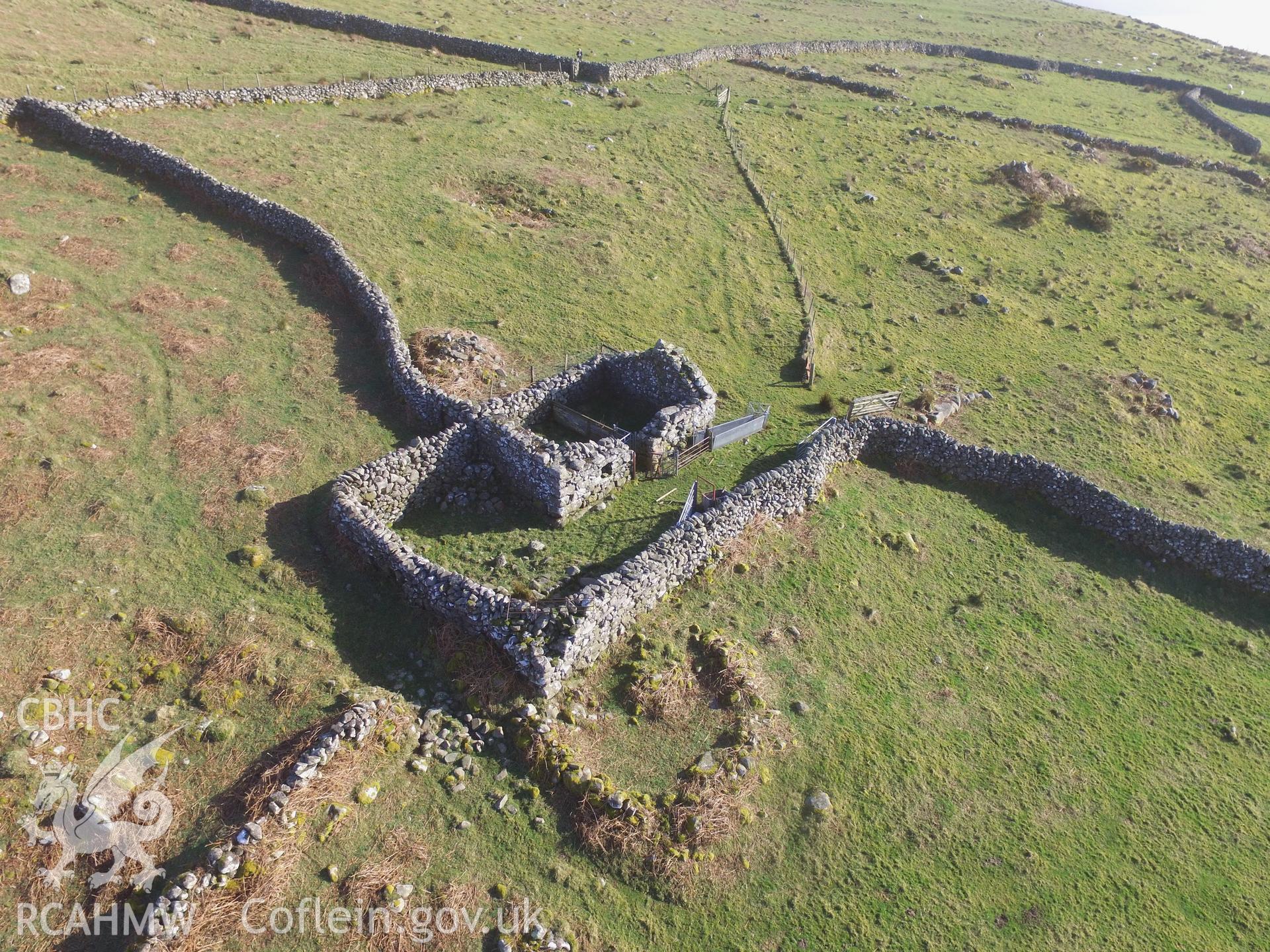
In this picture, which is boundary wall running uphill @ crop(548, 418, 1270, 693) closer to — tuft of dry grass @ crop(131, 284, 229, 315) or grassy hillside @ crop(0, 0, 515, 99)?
tuft of dry grass @ crop(131, 284, 229, 315)

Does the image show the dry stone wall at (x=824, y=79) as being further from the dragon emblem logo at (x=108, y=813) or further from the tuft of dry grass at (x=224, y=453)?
the dragon emblem logo at (x=108, y=813)

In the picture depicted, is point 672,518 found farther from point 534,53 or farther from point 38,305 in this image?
point 534,53

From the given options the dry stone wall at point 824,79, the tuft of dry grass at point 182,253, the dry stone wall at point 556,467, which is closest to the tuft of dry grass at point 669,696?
the dry stone wall at point 556,467

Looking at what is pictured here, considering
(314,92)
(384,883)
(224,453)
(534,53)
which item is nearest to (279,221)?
(224,453)

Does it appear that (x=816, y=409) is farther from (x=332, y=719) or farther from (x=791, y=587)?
(x=332, y=719)

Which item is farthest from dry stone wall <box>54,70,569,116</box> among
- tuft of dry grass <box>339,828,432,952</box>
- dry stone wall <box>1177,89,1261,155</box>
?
dry stone wall <box>1177,89,1261,155</box>

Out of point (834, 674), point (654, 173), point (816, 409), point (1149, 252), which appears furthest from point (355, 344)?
point (1149, 252)
